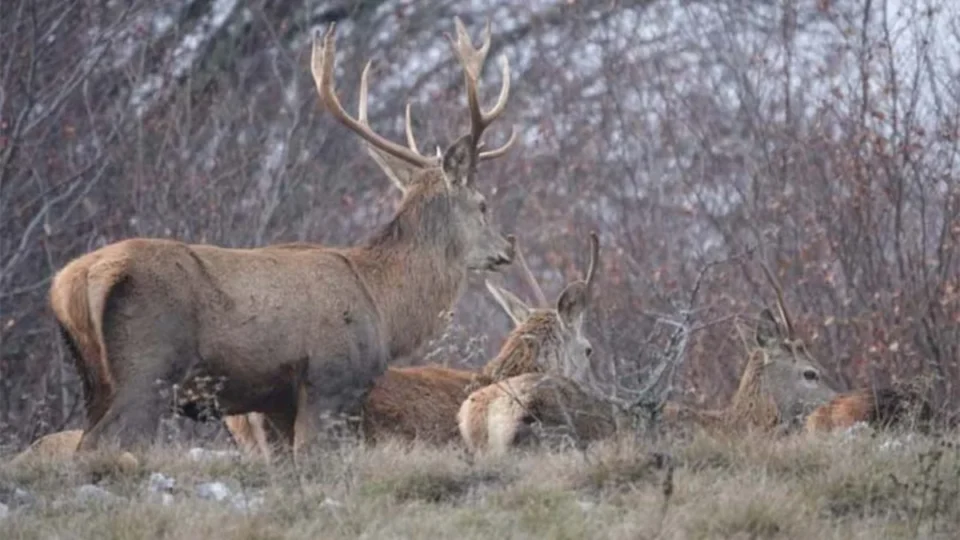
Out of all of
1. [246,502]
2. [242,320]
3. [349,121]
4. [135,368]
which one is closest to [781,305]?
[349,121]

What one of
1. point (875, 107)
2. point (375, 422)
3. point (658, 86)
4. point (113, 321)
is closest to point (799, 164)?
point (875, 107)

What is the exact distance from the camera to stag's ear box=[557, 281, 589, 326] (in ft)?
43.7

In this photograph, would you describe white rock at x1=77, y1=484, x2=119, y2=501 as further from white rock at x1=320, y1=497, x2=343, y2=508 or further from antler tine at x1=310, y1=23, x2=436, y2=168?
antler tine at x1=310, y1=23, x2=436, y2=168

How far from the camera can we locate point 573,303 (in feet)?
43.8

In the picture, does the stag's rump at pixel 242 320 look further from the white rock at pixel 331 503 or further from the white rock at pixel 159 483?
the white rock at pixel 331 503

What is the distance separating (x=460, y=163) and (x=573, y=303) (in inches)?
46.1

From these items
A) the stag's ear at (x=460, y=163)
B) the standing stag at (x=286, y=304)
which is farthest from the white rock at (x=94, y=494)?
the stag's ear at (x=460, y=163)

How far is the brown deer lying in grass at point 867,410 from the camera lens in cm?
1199

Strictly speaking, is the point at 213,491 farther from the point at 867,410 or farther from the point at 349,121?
the point at 867,410

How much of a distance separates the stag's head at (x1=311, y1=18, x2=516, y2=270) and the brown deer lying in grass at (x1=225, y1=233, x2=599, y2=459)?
329mm

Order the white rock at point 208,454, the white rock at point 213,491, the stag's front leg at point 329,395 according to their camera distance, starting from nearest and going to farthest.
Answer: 1. the white rock at point 213,491
2. the white rock at point 208,454
3. the stag's front leg at point 329,395

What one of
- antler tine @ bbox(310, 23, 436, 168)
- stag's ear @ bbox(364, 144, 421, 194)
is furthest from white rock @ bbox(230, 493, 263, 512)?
stag's ear @ bbox(364, 144, 421, 194)

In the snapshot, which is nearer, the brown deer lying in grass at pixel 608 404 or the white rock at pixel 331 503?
the white rock at pixel 331 503

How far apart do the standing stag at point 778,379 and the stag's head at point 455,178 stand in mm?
1580
